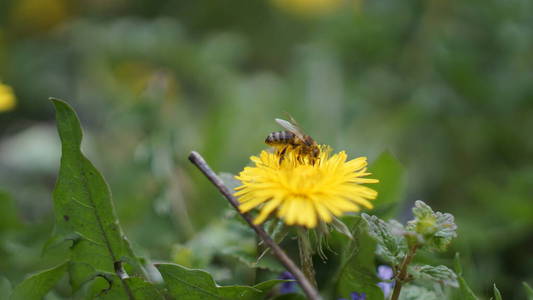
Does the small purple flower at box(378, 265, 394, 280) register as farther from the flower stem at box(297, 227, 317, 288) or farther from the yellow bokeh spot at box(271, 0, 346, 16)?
the yellow bokeh spot at box(271, 0, 346, 16)

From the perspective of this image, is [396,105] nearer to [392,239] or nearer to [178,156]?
[178,156]

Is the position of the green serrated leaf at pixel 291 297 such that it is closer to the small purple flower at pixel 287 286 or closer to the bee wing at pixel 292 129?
the small purple flower at pixel 287 286

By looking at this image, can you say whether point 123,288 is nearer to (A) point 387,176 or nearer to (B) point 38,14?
(A) point 387,176

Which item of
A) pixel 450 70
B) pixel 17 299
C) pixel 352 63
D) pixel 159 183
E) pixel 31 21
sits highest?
pixel 31 21

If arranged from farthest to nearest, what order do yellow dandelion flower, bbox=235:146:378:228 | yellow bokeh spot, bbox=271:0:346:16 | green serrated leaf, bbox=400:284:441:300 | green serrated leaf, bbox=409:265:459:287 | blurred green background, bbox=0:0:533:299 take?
yellow bokeh spot, bbox=271:0:346:16 → blurred green background, bbox=0:0:533:299 → green serrated leaf, bbox=400:284:441:300 → green serrated leaf, bbox=409:265:459:287 → yellow dandelion flower, bbox=235:146:378:228

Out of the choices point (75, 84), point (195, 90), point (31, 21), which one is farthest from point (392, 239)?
point (31, 21)

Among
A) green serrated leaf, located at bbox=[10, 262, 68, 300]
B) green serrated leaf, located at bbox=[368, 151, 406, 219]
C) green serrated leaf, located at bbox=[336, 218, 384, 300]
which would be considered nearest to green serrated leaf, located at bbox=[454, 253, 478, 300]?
green serrated leaf, located at bbox=[336, 218, 384, 300]

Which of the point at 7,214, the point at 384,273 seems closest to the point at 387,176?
the point at 384,273

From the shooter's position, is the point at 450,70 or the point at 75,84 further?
the point at 75,84
